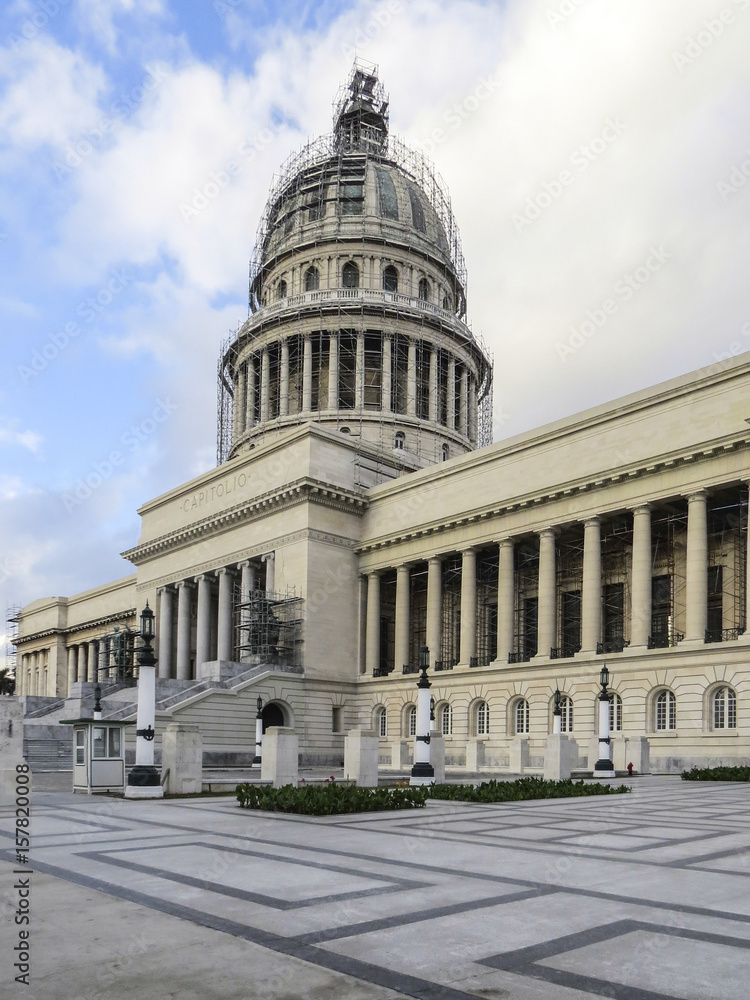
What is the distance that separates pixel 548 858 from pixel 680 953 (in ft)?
19.4

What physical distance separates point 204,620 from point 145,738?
43.5 metres

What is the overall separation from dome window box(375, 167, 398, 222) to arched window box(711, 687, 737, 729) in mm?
60268

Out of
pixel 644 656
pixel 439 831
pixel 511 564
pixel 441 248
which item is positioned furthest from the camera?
pixel 441 248

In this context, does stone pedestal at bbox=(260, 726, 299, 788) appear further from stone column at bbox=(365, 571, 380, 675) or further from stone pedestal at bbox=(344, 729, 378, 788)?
stone column at bbox=(365, 571, 380, 675)

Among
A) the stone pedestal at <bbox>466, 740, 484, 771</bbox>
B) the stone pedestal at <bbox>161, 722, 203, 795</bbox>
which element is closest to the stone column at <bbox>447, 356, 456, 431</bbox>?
the stone pedestal at <bbox>466, 740, 484, 771</bbox>

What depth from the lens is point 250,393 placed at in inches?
3531

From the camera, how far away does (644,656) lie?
4750cm

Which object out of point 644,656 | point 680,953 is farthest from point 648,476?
point 680,953

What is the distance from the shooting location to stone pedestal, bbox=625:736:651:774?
1684 inches

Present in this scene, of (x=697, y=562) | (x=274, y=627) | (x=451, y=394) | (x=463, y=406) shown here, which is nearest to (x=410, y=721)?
(x=274, y=627)

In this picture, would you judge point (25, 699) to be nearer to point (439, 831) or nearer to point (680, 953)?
point (439, 831)

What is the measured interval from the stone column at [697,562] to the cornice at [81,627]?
52.8 metres

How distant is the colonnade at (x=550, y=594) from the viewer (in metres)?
46.2

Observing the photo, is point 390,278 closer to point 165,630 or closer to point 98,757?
point 165,630
